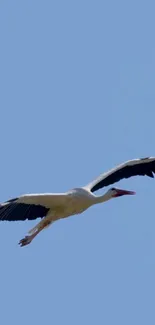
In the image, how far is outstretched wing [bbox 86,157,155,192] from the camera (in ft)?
78.6

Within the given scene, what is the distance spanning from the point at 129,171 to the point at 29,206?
2.45m

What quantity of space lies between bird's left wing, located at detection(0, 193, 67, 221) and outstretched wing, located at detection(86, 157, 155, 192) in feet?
5.23

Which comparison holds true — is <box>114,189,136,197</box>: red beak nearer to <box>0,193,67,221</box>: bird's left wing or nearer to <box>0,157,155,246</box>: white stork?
<box>0,157,155,246</box>: white stork

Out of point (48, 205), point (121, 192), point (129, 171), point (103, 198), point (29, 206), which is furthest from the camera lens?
point (129, 171)

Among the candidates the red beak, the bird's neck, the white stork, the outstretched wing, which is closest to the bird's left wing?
the white stork

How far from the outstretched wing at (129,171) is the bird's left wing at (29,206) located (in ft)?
5.23

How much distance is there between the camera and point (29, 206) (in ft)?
72.8

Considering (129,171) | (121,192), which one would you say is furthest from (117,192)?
(129,171)

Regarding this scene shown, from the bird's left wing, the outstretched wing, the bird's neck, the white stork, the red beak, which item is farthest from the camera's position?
the outstretched wing

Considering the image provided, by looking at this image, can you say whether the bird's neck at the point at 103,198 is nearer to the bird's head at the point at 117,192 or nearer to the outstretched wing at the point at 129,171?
the bird's head at the point at 117,192

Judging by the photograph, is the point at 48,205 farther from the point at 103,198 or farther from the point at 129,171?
the point at 129,171

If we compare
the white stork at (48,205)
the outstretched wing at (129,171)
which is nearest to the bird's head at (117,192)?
the white stork at (48,205)

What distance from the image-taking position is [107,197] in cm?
2300

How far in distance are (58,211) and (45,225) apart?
10.3 inches
